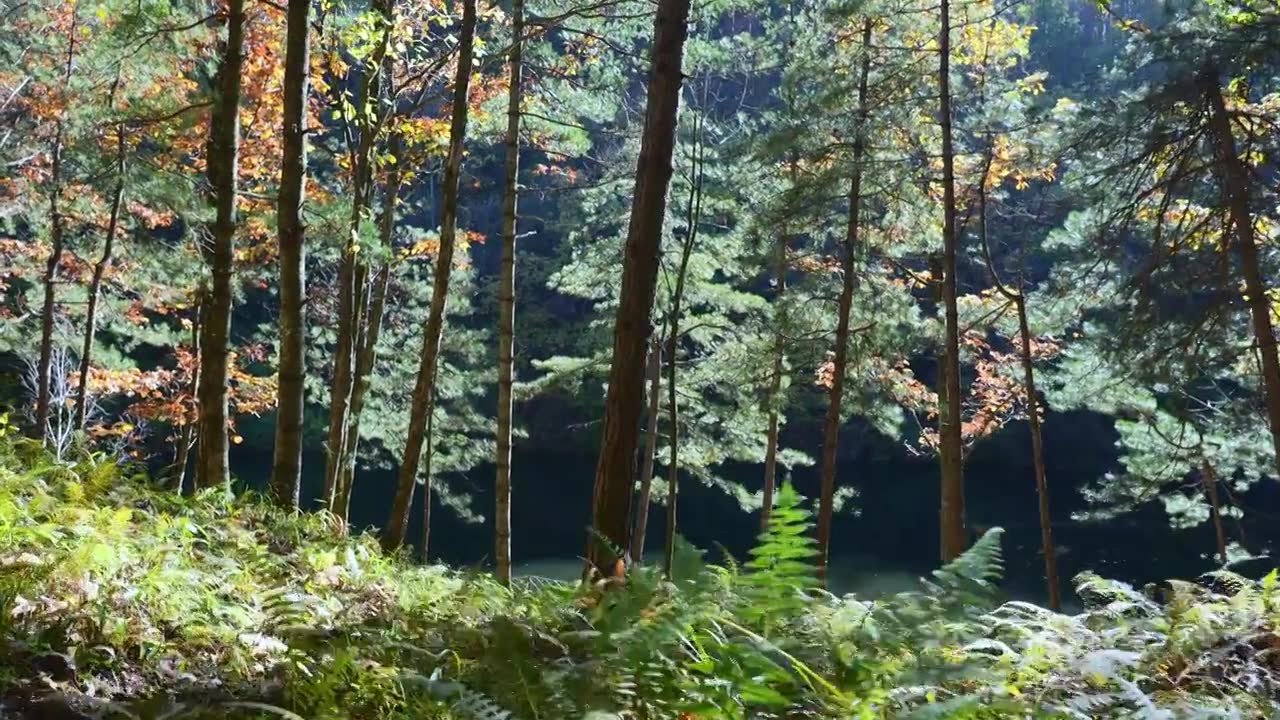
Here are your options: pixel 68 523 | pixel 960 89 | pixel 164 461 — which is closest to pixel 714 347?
pixel 960 89

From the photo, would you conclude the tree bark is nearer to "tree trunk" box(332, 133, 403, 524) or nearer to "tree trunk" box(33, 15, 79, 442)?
"tree trunk" box(332, 133, 403, 524)

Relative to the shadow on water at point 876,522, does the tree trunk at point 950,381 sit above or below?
above

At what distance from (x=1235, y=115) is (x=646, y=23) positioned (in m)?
5.48

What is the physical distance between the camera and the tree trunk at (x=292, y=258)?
4.97m

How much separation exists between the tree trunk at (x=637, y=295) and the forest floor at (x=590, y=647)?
50.8 inches

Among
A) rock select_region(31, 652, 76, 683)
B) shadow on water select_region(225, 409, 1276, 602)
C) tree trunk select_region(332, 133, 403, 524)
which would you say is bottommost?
shadow on water select_region(225, 409, 1276, 602)

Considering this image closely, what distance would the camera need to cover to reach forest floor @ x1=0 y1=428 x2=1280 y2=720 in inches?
73.7

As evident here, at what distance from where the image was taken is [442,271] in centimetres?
754

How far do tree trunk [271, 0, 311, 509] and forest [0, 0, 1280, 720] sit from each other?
0.09ft

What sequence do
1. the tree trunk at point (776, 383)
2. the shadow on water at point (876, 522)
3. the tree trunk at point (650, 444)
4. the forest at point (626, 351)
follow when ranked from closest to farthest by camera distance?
the forest at point (626, 351) → the tree trunk at point (650, 444) → the tree trunk at point (776, 383) → the shadow on water at point (876, 522)

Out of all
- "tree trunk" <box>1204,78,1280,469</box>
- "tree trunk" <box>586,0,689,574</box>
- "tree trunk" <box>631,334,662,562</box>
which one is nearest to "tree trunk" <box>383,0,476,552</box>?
"tree trunk" <box>586,0,689,574</box>

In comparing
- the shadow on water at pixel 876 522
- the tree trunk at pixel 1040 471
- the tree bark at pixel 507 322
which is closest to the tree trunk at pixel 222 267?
the tree bark at pixel 507 322

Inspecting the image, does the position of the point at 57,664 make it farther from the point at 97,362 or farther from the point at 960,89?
the point at 97,362

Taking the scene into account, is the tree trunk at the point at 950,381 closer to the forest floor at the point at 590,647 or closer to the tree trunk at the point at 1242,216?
the tree trunk at the point at 1242,216
